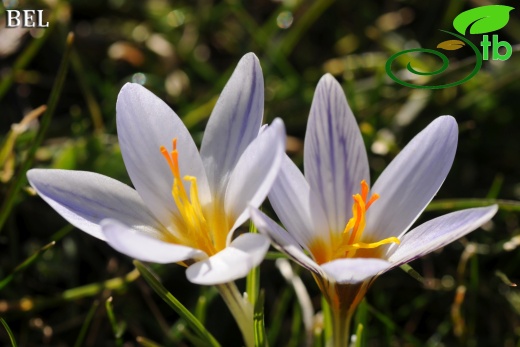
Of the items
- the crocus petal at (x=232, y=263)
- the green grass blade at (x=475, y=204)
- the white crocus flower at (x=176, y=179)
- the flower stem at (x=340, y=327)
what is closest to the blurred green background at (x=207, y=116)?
the green grass blade at (x=475, y=204)

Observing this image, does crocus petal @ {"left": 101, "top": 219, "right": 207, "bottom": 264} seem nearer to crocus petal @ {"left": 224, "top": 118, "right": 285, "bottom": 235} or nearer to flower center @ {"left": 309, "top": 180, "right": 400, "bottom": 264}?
crocus petal @ {"left": 224, "top": 118, "right": 285, "bottom": 235}

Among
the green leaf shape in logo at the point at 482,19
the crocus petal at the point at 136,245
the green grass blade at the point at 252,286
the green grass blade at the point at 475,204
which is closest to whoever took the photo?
the crocus petal at the point at 136,245

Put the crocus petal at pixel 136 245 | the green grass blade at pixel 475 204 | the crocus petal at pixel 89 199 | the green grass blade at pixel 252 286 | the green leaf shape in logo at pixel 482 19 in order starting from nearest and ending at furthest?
1. the crocus petal at pixel 136 245
2. the crocus petal at pixel 89 199
3. the green grass blade at pixel 252 286
4. the green grass blade at pixel 475 204
5. the green leaf shape in logo at pixel 482 19

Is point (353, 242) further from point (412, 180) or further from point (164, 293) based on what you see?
point (164, 293)

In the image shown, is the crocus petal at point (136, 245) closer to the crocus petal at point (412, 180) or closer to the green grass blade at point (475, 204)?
the crocus petal at point (412, 180)

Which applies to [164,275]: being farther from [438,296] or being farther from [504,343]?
[504,343]

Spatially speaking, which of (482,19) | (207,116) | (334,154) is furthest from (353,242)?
(482,19)
